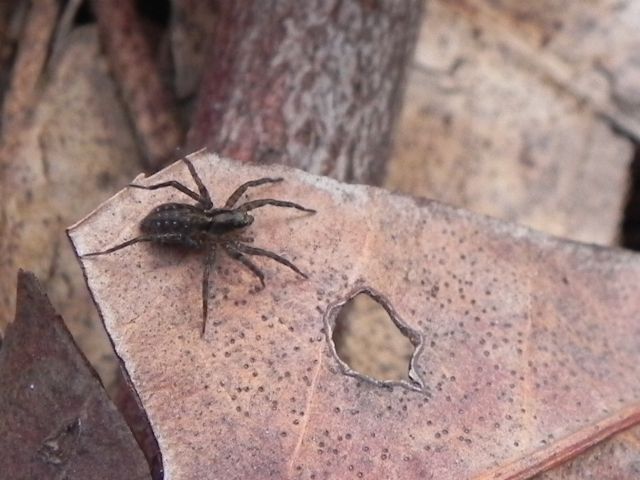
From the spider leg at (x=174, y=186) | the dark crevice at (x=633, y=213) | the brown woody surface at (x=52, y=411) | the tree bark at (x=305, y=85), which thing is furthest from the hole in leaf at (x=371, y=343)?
the dark crevice at (x=633, y=213)

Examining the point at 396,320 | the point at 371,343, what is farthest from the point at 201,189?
the point at 371,343

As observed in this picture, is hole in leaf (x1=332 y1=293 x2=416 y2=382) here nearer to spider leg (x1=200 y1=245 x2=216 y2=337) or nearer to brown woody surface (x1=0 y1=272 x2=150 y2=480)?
spider leg (x1=200 y1=245 x2=216 y2=337)

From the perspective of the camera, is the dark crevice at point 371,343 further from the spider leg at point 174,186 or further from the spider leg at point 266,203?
the spider leg at point 174,186

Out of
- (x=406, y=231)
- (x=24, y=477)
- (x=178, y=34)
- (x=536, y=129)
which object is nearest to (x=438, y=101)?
(x=536, y=129)

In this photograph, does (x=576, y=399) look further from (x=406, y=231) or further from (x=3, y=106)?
(x=3, y=106)

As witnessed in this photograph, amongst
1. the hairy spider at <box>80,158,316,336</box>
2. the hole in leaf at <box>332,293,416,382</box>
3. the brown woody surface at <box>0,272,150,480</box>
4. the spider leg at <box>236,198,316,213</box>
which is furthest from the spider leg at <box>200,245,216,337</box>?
the hole in leaf at <box>332,293,416,382</box>

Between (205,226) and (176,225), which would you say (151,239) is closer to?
(176,225)
